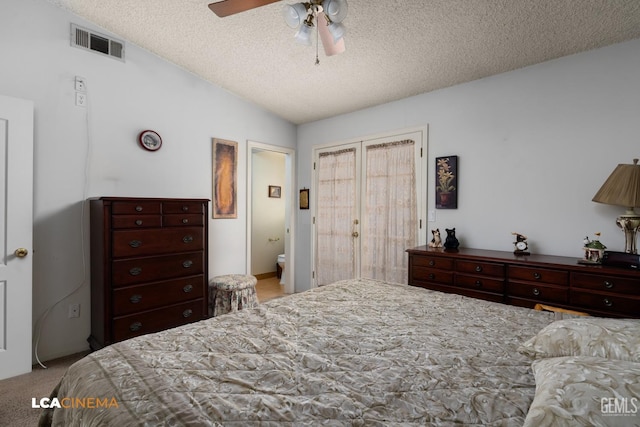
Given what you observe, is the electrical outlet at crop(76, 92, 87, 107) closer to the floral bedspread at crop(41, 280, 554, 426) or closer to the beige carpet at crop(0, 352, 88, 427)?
the beige carpet at crop(0, 352, 88, 427)

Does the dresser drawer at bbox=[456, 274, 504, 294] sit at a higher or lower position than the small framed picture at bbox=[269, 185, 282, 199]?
lower

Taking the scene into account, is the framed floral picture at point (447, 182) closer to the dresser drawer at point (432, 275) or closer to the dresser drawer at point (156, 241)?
the dresser drawer at point (432, 275)

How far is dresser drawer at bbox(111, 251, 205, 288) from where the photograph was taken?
2613 millimetres

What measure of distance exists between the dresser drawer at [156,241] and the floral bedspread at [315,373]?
5.19ft

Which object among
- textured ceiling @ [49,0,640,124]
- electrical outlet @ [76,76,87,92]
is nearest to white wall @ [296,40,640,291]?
textured ceiling @ [49,0,640,124]

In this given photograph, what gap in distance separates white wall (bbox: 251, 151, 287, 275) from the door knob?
11.2 ft

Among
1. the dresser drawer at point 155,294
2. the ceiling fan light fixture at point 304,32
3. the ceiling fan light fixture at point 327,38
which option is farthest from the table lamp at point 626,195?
the dresser drawer at point 155,294

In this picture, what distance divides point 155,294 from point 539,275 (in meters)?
3.27

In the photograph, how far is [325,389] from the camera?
95cm

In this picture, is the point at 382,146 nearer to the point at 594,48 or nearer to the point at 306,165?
the point at 306,165

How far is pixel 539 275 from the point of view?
237 centimetres

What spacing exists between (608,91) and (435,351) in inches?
108

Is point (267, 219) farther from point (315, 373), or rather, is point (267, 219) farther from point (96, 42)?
point (315, 373)

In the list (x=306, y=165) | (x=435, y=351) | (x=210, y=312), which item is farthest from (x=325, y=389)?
(x=306, y=165)
